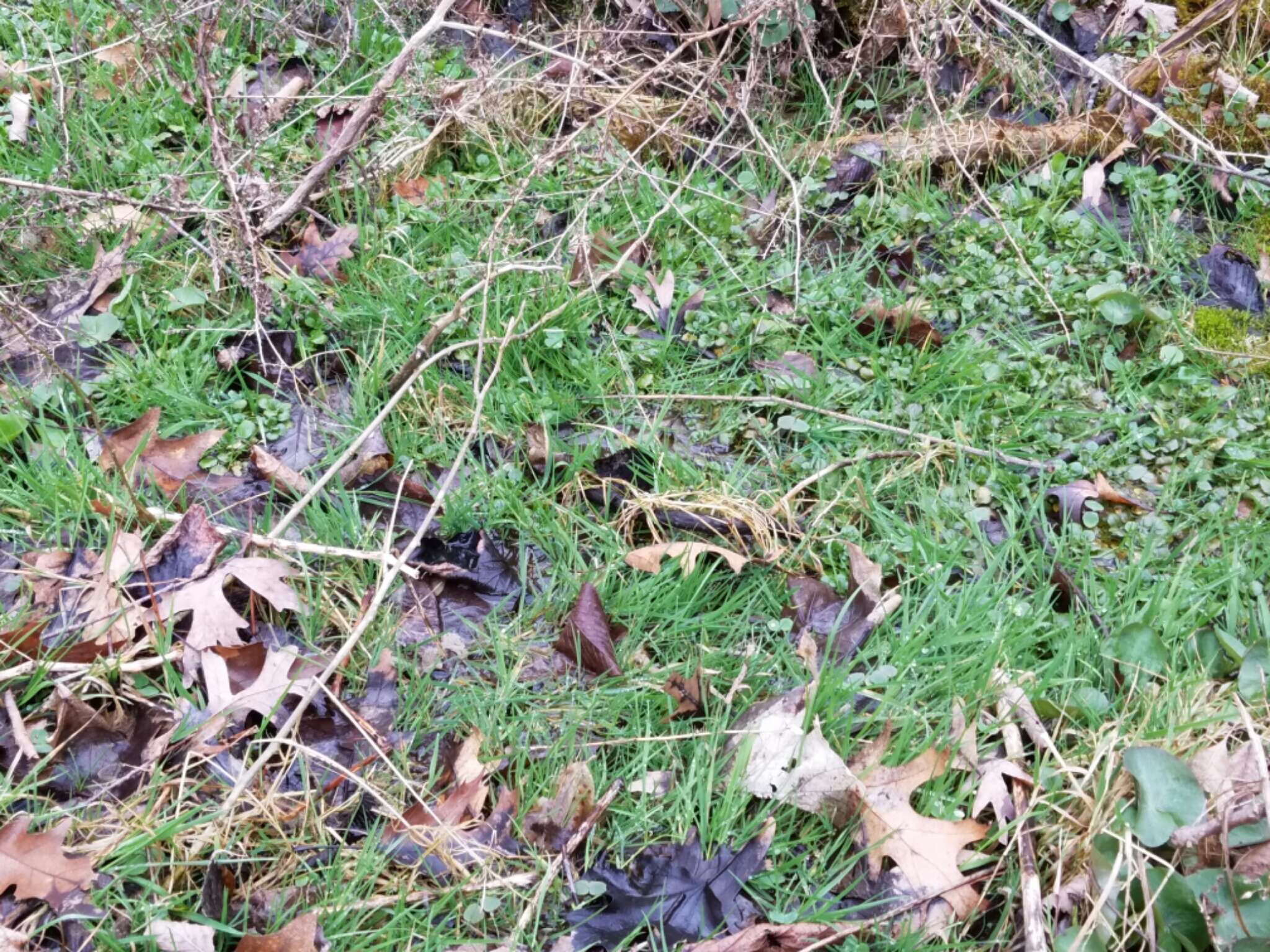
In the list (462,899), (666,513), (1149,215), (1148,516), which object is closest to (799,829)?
(462,899)

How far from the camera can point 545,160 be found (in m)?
3.15

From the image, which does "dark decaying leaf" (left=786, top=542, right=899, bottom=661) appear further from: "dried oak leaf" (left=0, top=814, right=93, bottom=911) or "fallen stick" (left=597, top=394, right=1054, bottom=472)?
"dried oak leaf" (left=0, top=814, right=93, bottom=911)

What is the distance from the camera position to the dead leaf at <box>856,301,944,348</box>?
2965mm

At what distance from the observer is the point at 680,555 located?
2.41 metres

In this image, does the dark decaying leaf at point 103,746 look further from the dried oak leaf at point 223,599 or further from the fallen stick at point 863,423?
the fallen stick at point 863,423

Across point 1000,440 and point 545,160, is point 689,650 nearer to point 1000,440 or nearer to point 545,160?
point 1000,440

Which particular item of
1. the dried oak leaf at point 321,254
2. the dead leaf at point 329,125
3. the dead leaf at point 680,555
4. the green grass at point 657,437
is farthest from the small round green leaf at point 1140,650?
the dead leaf at point 329,125

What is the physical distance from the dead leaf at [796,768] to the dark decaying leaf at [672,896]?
78mm

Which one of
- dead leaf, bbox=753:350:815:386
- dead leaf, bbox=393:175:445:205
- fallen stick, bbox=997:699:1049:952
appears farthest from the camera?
dead leaf, bbox=393:175:445:205

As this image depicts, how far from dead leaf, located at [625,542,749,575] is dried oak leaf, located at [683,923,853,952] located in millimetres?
838

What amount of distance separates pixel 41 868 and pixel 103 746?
1.01ft

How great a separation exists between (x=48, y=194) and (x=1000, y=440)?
2907mm

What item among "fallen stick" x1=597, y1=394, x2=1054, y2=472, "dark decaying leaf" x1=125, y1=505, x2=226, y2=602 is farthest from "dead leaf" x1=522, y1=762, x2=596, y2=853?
"fallen stick" x1=597, y1=394, x2=1054, y2=472

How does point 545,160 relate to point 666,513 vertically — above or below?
above
